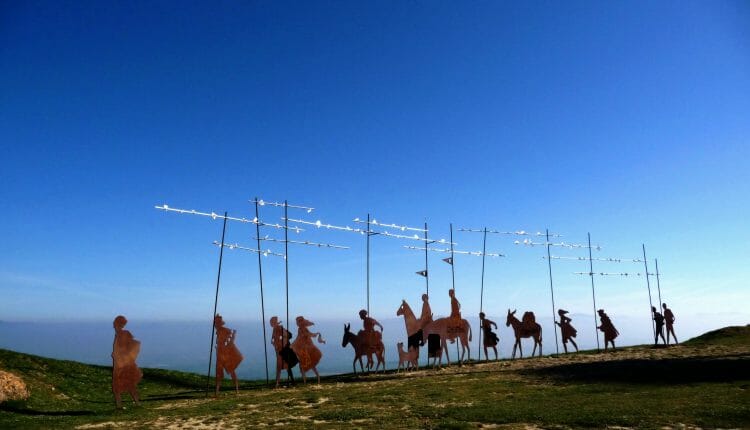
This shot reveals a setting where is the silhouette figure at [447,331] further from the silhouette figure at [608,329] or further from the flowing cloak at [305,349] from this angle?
the silhouette figure at [608,329]

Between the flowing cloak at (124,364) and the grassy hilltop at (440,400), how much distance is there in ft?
2.62

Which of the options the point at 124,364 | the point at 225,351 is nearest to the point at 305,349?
the point at 225,351

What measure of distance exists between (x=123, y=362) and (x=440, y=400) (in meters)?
9.07

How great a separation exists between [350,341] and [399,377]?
8.91 feet

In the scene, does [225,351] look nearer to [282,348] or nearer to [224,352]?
[224,352]

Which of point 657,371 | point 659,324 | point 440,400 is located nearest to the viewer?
point 440,400

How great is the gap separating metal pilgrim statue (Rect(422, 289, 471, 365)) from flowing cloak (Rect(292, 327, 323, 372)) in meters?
5.86

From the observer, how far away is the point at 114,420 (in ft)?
44.3

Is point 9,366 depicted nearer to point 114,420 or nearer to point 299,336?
point 114,420

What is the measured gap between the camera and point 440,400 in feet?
47.0

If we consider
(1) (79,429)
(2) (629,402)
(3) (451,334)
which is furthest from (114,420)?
(3) (451,334)

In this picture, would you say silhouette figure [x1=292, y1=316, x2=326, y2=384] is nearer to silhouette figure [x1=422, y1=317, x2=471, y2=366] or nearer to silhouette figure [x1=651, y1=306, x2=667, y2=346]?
silhouette figure [x1=422, y1=317, x2=471, y2=366]

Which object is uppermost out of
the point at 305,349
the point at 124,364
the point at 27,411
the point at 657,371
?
the point at 305,349

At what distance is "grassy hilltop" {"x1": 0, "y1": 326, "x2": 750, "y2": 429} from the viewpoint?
11320mm
